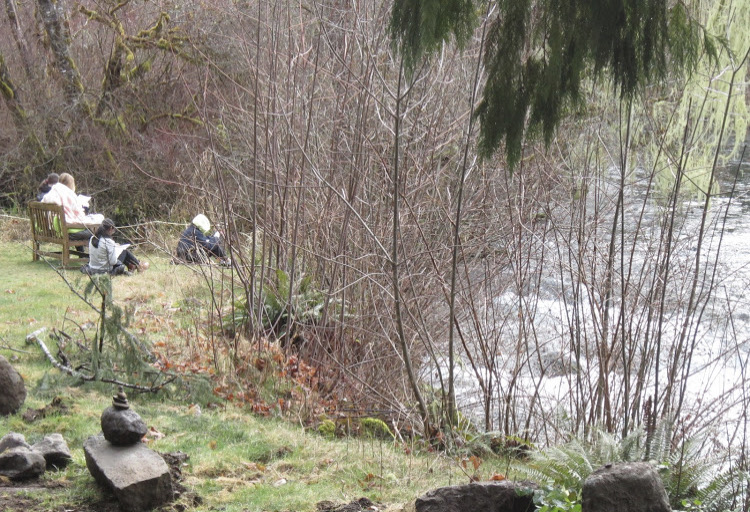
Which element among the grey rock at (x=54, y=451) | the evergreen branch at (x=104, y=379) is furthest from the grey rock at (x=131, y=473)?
the evergreen branch at (x=104, y=379)

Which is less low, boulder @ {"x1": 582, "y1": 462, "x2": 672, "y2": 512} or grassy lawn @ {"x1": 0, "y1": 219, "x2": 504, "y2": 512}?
boulder @ {"x1": 582, "y1": 462, "x2": 672, "y2": 512}

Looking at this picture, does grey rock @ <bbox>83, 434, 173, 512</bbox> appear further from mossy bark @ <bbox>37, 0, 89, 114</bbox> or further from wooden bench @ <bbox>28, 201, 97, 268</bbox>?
mossy bark @ <bbox>37, 0, 89, 114</bbox>

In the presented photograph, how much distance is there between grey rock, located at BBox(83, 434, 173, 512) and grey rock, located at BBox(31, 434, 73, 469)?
A: 0.28 metres

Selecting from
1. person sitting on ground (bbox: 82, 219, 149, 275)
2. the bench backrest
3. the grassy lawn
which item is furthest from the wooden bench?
the grassy lawn

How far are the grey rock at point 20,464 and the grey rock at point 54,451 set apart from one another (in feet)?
0.46

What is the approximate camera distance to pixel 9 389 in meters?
6.13

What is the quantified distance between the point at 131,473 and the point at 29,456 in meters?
0.69

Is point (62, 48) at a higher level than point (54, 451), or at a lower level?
higher

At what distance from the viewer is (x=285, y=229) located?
31.1 feet

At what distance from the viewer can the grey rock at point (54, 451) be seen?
Result: 5.34 meters

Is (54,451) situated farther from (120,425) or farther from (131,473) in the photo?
(131,473)

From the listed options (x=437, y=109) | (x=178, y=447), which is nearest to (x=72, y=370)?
(x=178, y=447)

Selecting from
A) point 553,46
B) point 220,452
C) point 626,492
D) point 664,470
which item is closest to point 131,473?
point 220,452

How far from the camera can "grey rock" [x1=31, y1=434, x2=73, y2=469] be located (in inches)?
210
